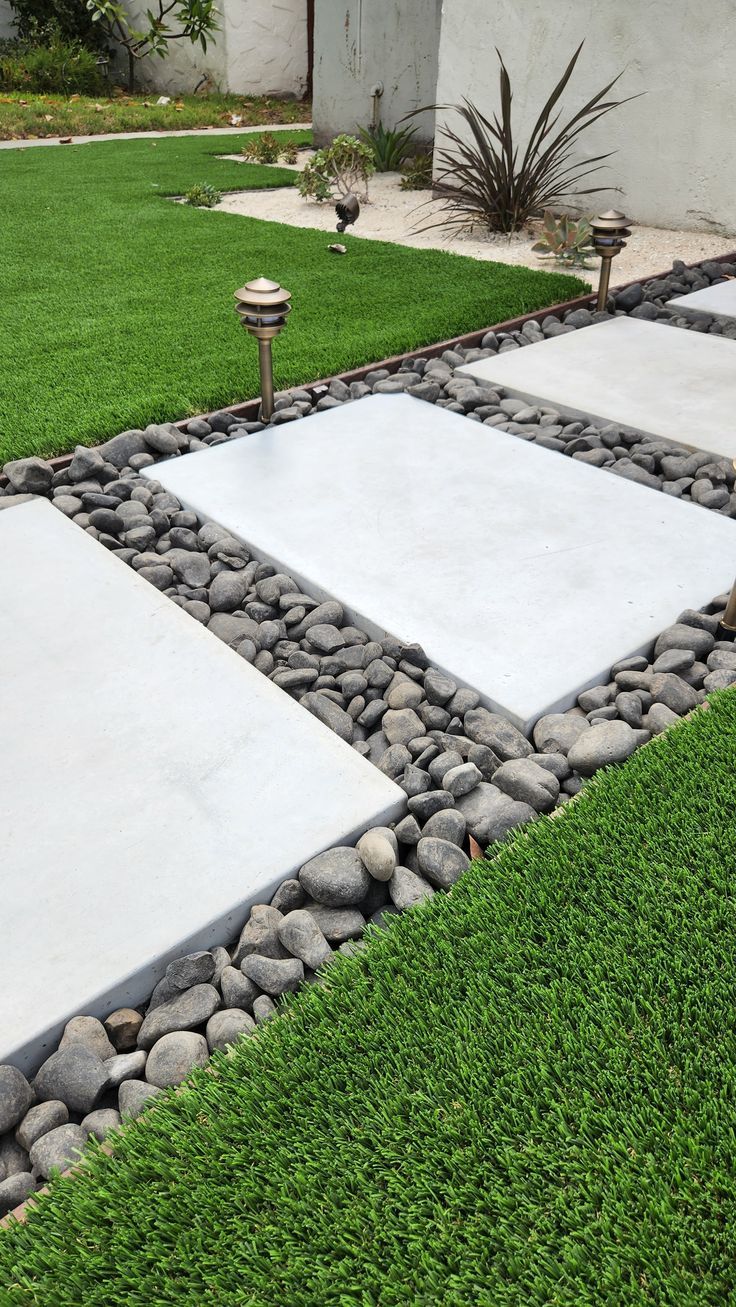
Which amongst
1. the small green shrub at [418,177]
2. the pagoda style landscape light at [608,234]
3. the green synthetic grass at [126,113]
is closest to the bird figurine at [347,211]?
the small green shrub at [418,177]

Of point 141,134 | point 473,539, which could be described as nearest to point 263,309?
point 473,539

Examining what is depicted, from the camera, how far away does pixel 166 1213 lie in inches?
46.6

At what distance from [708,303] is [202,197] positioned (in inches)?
170

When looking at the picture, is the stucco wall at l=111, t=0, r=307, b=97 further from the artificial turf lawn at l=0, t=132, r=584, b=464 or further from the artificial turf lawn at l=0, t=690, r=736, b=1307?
the artificial turf lawn at l=0, t=690, r=736, b=1307

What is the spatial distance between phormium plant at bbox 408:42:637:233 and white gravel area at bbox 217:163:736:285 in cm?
17

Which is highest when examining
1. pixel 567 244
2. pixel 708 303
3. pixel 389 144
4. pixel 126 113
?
pixel 126 113

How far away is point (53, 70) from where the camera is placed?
13289 mm

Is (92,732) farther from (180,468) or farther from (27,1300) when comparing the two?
(180,468)

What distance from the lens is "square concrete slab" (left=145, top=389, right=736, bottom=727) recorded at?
2.31m

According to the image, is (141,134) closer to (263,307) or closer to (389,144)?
(389,144)

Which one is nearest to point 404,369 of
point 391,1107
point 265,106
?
point 391,1107

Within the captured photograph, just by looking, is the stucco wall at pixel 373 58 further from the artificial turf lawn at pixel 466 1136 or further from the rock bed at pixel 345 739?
the artificial turf lawn at pixel 466 1136

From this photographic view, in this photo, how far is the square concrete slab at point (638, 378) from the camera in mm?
3484

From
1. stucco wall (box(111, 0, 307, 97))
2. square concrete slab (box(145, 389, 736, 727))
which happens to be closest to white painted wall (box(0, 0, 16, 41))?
stucco wall (box(111, 0, 307, 97))
